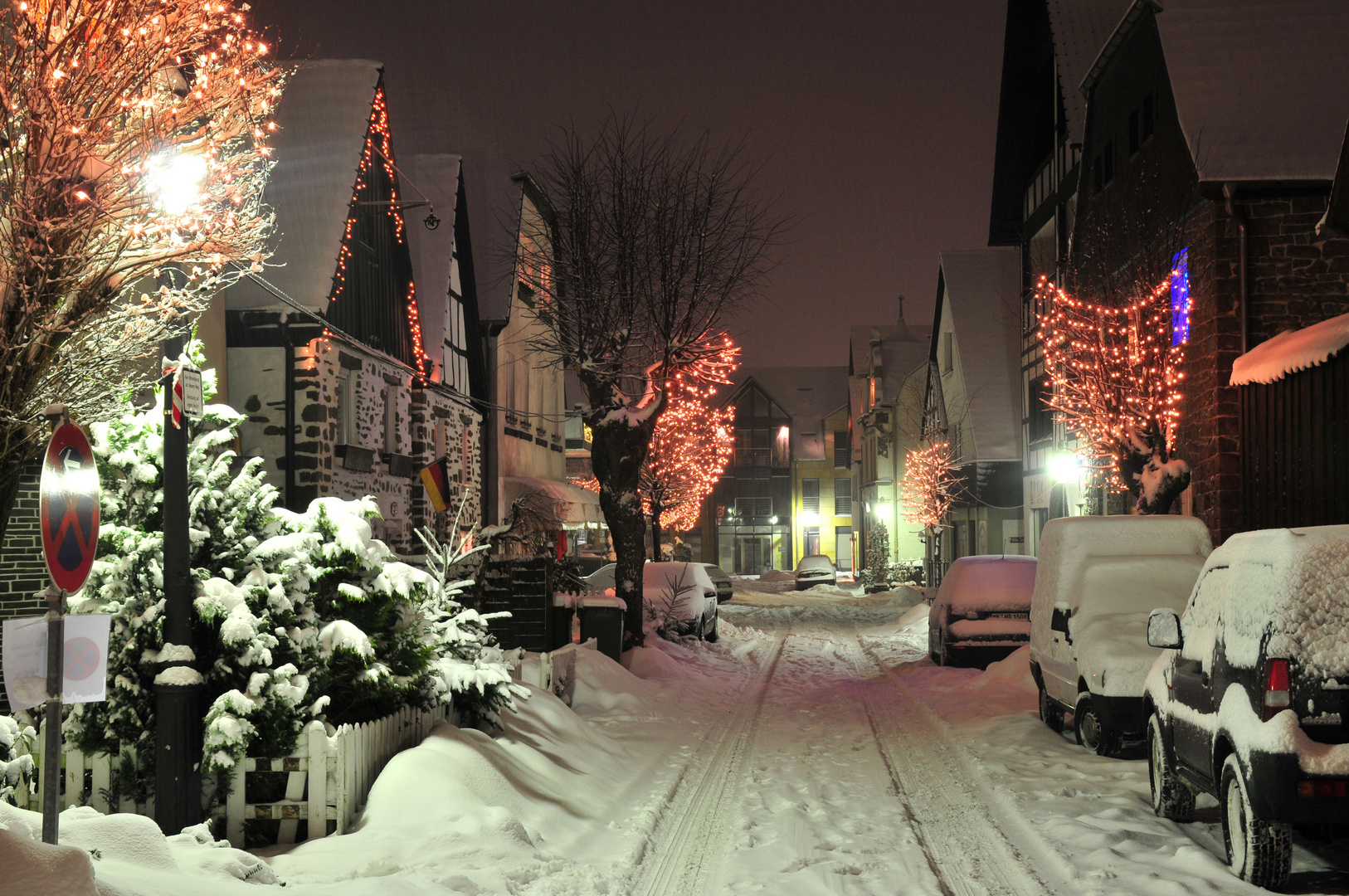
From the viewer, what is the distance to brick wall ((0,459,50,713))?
441 inches

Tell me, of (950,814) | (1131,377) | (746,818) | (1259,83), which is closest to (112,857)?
(746,818)

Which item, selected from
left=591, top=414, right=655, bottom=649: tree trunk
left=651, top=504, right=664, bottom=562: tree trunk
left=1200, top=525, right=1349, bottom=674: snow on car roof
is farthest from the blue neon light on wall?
left=651, top=504, right=664, bottom=562: tree trunk

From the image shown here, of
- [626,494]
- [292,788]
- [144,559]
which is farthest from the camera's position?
[626,494]

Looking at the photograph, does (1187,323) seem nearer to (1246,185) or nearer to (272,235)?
(1246,185)

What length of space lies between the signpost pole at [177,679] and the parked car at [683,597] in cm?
1460

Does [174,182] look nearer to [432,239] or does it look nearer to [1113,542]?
[1113,542]

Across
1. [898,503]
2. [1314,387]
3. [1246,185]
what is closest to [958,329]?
[898,503]

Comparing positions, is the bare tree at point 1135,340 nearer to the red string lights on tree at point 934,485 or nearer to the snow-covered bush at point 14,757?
the snow-covered bush at point 14,757

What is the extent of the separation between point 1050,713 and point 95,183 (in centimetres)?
970

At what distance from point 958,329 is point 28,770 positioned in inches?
1330

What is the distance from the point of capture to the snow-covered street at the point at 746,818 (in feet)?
20.6

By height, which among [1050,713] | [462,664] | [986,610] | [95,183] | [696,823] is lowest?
[696,823]

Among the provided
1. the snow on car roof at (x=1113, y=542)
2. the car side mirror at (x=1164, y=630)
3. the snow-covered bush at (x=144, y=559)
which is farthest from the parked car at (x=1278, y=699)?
the snow-covered bush at (x=144, y=559)

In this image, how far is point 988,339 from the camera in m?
37.3
